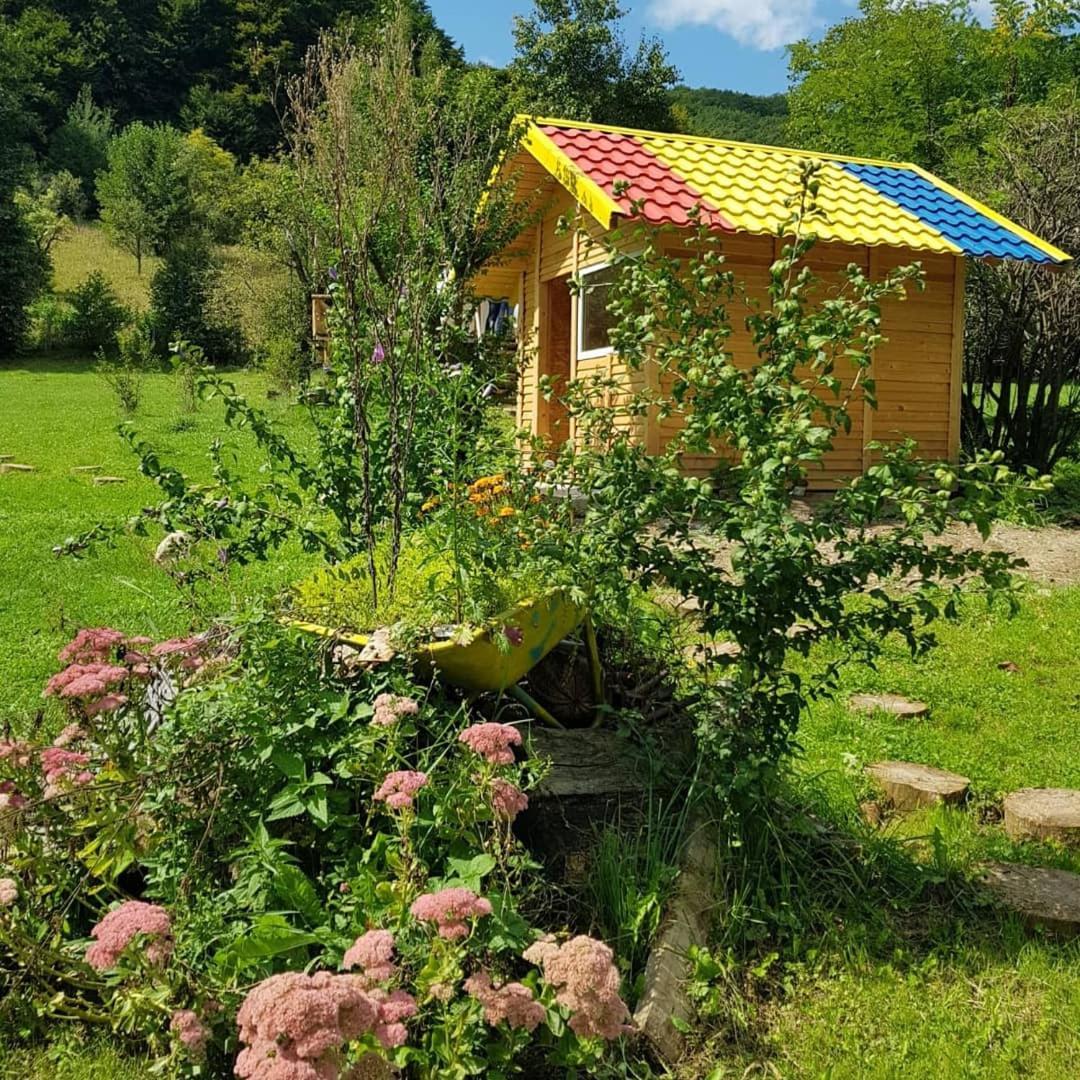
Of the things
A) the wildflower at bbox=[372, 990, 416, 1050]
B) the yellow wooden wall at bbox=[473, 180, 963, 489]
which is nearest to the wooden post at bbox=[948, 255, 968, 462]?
the yellow wooden wall at bbox=[473, 180, 963, 489]

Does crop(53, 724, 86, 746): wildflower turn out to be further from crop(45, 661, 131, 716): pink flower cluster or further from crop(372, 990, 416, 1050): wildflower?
crop(372, 990, 416, 1050): wildflower

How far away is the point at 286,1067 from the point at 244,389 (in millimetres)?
16967

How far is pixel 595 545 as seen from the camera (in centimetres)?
239

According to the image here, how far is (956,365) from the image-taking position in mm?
9164

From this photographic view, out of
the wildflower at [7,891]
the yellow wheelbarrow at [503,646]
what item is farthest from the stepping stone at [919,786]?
the wildflower at [7,891]

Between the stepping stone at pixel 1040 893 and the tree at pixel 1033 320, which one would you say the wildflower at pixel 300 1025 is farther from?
the tree at pixel 1033 320

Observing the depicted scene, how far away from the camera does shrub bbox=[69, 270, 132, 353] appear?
2192 cm

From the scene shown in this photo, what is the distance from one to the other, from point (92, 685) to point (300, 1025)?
3.67 ft

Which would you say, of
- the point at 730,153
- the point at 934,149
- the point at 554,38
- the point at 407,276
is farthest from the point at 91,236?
the point at 407,276

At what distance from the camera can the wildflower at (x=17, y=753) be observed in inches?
84.4

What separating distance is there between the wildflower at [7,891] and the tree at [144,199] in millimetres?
29900

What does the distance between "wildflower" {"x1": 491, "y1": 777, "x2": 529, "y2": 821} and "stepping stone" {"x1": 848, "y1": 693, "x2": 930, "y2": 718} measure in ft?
8.97

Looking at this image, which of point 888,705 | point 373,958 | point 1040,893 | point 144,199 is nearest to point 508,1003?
point 373,958

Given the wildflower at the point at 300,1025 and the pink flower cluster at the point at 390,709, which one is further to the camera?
the pink flower cluster at the point at 390,709
